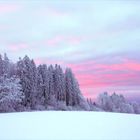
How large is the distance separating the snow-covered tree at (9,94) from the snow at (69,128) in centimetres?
1168

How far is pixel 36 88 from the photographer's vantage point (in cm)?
2202

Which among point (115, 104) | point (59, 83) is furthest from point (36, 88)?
point (115, 104)

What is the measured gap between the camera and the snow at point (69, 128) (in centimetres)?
501

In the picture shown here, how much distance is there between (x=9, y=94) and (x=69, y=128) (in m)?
13.1

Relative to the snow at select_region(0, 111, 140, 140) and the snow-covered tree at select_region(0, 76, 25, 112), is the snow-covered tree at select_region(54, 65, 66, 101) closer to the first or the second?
the snow-covered tree at select_region(0, 76, 25, 112)

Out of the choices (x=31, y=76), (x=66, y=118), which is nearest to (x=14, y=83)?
(x=31, y=76)

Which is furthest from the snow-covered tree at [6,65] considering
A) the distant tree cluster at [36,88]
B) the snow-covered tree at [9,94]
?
the snow-covered tree at [9,94]

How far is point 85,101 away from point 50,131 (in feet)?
60.2

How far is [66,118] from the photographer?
6.89m

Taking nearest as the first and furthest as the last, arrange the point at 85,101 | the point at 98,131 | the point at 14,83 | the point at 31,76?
the point at 98,131 < the point at 14,83 < the point at 31,76 < the point at 85,101

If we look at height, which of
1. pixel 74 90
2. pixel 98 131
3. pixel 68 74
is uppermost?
pixel 68 74

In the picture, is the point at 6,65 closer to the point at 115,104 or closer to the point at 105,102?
the point at 105,102

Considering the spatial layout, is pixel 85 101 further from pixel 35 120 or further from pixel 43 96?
pixel 35 120

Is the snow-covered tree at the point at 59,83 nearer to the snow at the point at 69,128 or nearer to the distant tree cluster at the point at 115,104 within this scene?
the distant tree cluster at the point at 115,104
